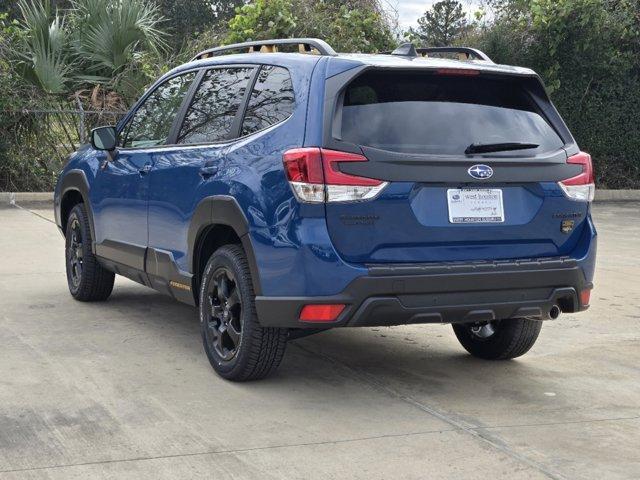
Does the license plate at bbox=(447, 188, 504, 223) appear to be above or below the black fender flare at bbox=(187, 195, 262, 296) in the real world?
above

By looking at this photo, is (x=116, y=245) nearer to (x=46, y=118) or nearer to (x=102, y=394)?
(x=102, y=394)

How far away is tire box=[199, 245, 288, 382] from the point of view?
5414 mm

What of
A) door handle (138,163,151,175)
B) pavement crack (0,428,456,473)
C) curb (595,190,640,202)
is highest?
door handle (138,163,151,175)

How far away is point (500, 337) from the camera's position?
6320mm

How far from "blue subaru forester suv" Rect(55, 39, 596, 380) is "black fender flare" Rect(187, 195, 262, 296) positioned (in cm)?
1

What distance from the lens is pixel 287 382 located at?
5.73 m

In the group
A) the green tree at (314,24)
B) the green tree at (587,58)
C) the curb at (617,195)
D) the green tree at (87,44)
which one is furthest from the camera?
the curb at (617,195)

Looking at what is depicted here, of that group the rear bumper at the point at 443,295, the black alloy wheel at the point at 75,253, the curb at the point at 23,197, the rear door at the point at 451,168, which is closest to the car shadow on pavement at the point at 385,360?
the black alloy wheel at the point at 75,253

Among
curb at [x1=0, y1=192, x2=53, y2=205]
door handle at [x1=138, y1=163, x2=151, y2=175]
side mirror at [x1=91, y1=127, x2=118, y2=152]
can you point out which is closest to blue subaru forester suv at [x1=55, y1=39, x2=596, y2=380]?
door handle at [x1=138, y1=163, x2=151, y2=175]

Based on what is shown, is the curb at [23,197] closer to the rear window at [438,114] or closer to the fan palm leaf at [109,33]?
the fan palm leaf at [109,33]

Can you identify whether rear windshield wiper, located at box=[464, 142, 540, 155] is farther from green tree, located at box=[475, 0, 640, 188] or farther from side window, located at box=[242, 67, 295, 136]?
green tree, located at box=[475, 0, 640, 188]

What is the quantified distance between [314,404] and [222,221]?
109 centimetres

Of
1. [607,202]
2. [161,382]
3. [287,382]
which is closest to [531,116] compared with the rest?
[287,382]

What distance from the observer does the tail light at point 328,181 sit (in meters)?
4.98
